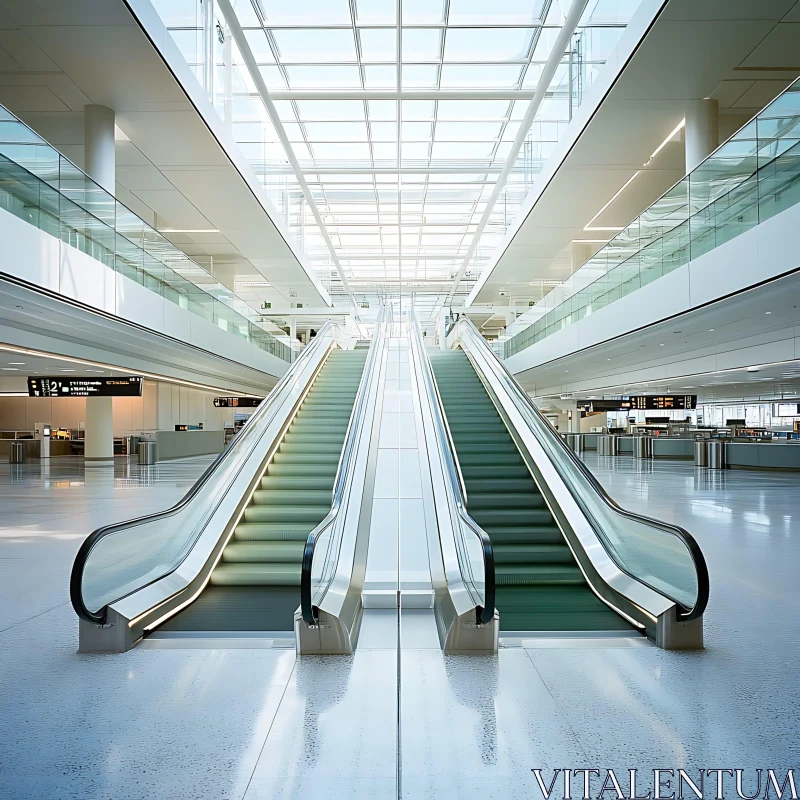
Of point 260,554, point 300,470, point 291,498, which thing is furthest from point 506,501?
point 260,554

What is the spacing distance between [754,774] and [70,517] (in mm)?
10364

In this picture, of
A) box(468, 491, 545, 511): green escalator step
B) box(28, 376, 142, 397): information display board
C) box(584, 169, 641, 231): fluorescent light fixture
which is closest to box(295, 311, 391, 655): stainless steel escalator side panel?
box(468, 491, 545, 511): green escalator step

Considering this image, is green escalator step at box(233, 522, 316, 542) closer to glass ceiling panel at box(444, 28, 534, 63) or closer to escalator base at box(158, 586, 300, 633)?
escalator base at box(158, 586, 300, 633)

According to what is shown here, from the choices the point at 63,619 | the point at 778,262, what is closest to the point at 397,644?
the point at 63,619

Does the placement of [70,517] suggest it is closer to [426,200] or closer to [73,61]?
[73,61]

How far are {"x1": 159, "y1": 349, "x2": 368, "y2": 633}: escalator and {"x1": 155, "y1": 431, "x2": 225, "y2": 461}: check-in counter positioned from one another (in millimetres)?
14920

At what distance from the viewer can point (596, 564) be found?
675 centimetres

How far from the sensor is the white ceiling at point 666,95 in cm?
973

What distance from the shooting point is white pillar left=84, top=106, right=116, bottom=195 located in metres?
12.7

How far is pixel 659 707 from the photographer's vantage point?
378cm

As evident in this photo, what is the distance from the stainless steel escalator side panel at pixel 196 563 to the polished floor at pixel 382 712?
0.19 meters

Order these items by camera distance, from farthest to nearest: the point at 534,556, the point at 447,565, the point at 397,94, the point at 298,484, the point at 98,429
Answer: the point at 98,429 < the point at 397,94 < the point at 298,484 < the point at 534,556 < the point at 447,565

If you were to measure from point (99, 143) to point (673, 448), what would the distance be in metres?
24.6

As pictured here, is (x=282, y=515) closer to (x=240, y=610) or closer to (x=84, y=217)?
(x=240, y=610)
